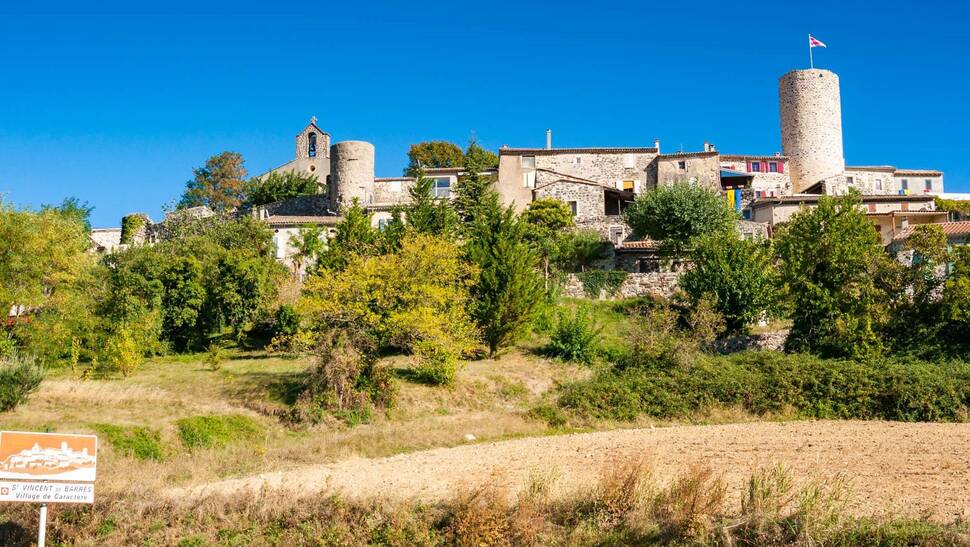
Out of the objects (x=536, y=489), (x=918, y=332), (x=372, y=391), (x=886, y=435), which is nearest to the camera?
(x=536, y=489)

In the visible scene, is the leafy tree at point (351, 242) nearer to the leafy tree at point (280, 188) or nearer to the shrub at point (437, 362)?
the shrub at point (437, 362)

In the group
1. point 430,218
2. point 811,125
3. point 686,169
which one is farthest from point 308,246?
point 811,125

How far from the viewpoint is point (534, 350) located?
38.7 m

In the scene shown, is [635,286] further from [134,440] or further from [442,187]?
[134,440]

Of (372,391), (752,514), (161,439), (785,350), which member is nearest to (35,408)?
(161,439)

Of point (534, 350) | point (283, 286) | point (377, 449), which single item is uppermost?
point (283, 286)

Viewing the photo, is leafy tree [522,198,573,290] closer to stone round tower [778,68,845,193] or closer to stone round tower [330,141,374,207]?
stone round tower [330,141,374,207]

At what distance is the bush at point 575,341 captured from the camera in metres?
37.1

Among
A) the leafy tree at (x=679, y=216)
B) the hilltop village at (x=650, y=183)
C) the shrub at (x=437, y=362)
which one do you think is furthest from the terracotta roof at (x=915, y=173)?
the shrub at (x=437, y=362)

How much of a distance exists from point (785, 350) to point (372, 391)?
18.3m

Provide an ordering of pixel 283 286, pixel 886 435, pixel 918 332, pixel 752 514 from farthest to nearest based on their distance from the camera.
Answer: pixel 283 286, pixel 918 332, pixel 886 435, pixel 752 514

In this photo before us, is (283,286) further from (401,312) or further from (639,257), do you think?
(639,257)

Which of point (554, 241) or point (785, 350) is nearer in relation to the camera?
point (785, 350)

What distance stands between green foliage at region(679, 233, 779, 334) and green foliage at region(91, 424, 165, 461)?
24.3 meters
